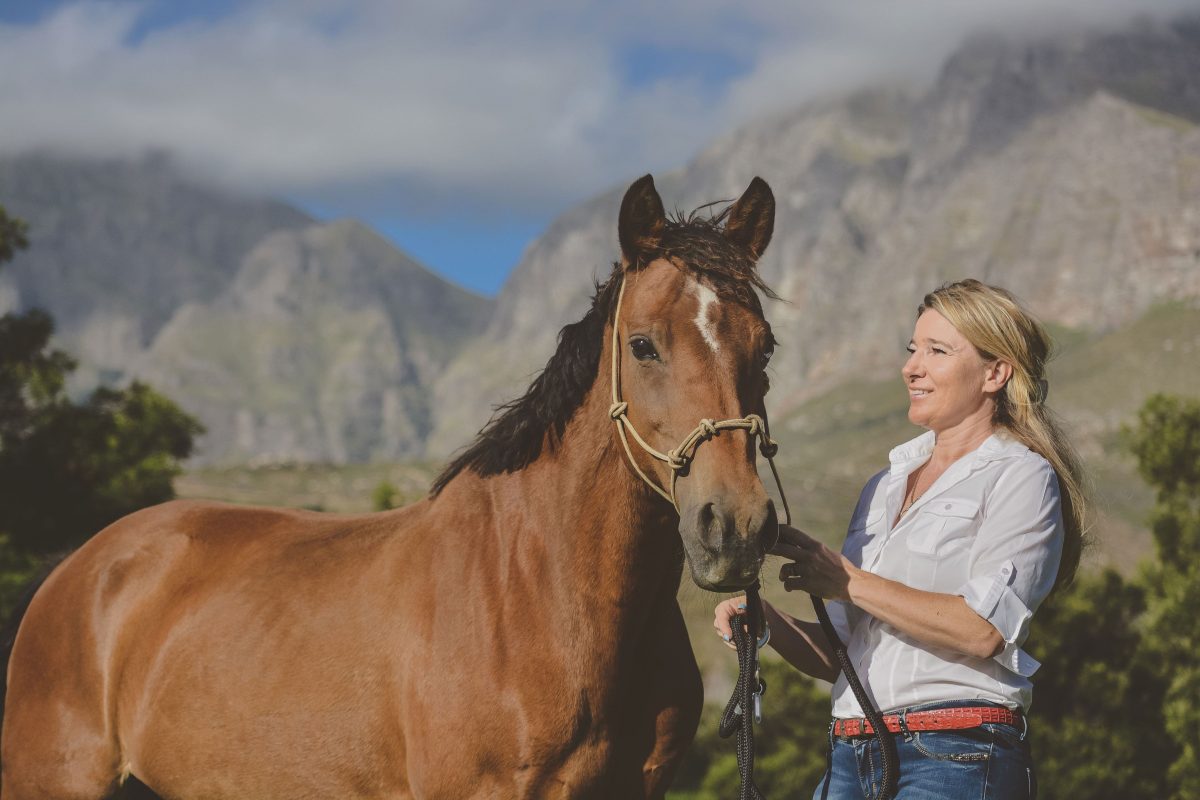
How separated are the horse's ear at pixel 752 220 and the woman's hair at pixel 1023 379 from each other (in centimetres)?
74

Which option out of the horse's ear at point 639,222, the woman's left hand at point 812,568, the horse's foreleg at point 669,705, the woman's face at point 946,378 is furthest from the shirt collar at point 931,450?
the horse's ear at point 639,222

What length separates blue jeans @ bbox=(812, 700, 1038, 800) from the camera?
11.5 feet

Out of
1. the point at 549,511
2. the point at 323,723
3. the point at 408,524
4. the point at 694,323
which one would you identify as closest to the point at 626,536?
the point at 549,511

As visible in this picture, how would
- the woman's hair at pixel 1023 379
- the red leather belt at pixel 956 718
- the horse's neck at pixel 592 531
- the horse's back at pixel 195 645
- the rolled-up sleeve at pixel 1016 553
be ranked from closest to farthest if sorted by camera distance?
the rolled-up sleeve at pixel 1016 553, the red leather belt at pixel 956 718, the woman's hair at pixel 1023 379, the horse's neck at pixel 592 531, the horse's back at pixel 195 645

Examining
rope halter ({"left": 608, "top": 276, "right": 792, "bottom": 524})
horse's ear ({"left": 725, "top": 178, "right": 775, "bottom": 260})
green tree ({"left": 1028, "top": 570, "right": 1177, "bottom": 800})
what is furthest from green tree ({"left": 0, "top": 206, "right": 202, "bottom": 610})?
horse's ear ({"left": 725, "top": 178, "right": 775, "bottom": 260})

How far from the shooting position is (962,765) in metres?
3.51

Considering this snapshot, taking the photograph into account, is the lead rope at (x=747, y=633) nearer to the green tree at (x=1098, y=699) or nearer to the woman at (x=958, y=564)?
the woman at (x=958, y=564)

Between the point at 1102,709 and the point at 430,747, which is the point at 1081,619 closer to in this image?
the point at 1102,709

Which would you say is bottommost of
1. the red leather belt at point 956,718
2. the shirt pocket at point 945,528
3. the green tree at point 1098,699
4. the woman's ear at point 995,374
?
the green tree at point 1098,699

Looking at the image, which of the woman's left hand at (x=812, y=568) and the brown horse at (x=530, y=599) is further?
the brown horse at (x=530, y=599)

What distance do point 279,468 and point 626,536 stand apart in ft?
409

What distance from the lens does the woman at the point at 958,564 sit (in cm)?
349

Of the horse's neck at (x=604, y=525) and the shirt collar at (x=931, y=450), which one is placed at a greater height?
the shirt collar at (x=931, y=450)

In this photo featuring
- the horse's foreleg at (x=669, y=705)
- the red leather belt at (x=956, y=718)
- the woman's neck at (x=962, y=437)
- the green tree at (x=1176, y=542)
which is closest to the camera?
the red leather belt at (x=956, y=718)
